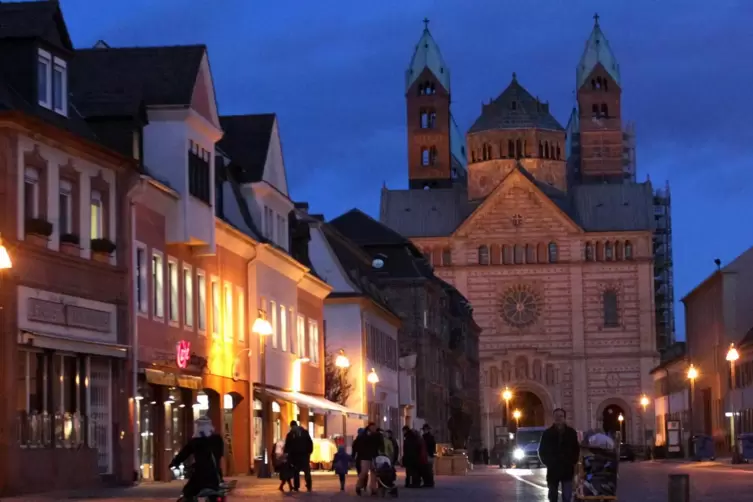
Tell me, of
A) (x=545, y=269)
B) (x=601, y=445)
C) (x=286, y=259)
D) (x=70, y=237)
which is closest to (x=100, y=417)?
(x=70, y=237)

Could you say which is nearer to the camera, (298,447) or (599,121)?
(298,447)

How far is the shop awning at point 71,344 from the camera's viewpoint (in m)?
31.2

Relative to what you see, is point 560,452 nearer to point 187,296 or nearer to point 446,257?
point 187,296

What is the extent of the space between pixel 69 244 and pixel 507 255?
121 metres

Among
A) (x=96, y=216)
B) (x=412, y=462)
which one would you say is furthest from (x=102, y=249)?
(x=412, y=462)

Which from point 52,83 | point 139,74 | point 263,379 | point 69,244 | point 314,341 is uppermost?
point 139,74

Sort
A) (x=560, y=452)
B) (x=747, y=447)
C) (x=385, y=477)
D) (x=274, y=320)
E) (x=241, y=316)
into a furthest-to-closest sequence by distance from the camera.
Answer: (x=747, y=447) → (x=274, y=320) → (x=241, y=316) → (x=385, y=477) → (x=560, y=452)

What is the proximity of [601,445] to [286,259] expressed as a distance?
2721 cm

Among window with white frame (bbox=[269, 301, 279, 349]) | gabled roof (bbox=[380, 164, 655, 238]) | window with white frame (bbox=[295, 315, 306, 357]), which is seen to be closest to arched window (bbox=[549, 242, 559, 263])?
gabled roof (bbox=[380, 164, 655, 238])

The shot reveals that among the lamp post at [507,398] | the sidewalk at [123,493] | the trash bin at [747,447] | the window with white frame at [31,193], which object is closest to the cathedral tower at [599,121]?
the lamp post at [507,398]

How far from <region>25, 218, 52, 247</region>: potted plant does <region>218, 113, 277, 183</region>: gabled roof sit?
17927 mm

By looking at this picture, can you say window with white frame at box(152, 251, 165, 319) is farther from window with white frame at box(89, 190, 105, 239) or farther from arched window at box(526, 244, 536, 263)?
arched window at box(526, 244, 536, 263)

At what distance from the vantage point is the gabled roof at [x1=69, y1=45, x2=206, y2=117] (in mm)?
38938

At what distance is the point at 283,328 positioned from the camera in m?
54.8
